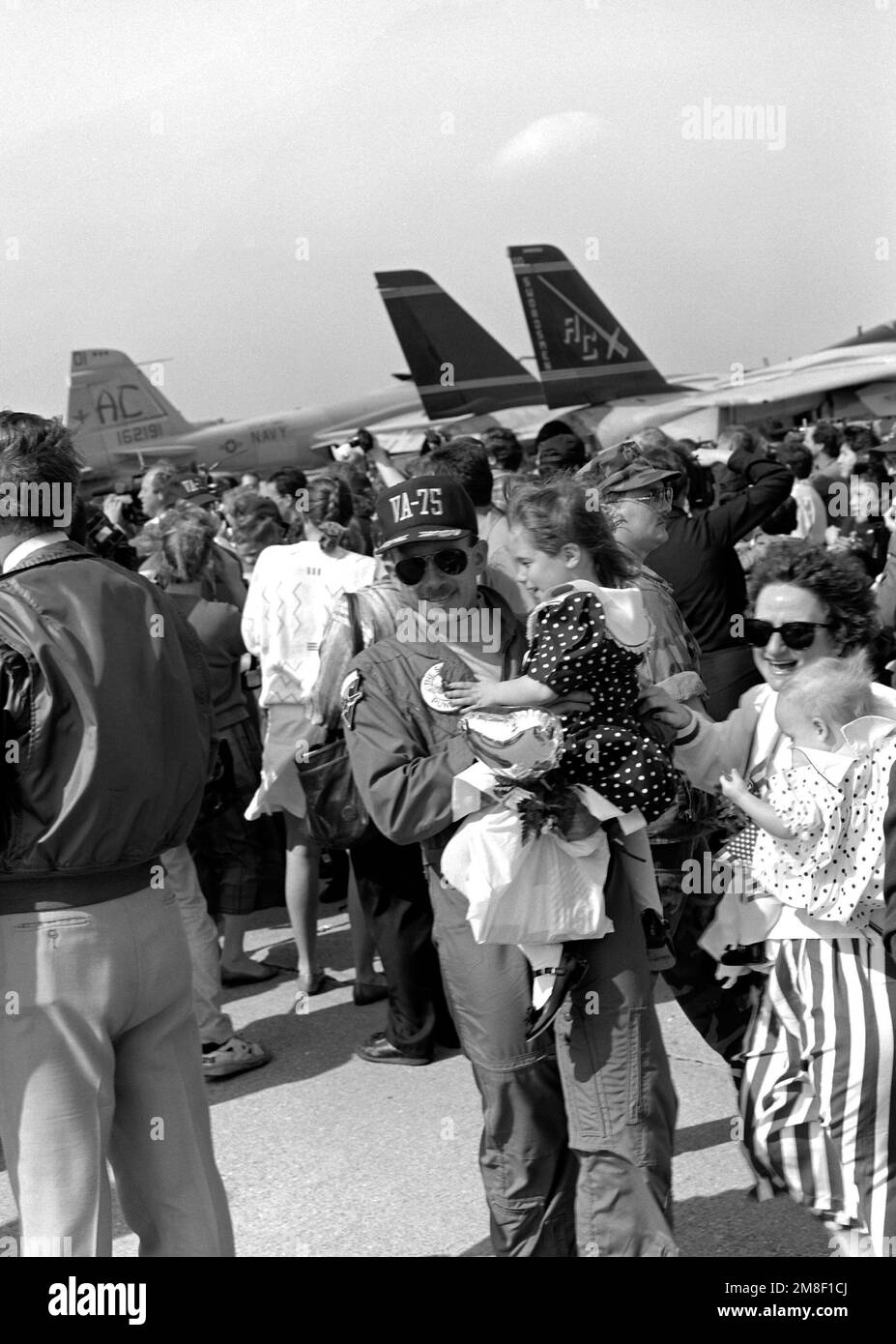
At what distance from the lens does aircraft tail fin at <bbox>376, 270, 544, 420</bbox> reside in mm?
30672

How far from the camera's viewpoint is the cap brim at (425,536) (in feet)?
10.0

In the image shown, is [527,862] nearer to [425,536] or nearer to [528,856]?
[528,856]

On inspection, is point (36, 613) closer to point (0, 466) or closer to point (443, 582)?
point (0, 466)

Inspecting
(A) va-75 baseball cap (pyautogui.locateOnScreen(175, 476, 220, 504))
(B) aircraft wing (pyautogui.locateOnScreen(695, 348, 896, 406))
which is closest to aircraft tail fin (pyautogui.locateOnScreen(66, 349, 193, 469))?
(B) aircraft wing (pyautogui.locateOnScreen(695, 348, 896, 406))

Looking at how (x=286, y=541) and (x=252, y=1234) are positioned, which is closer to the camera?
(x=252, y=1234)

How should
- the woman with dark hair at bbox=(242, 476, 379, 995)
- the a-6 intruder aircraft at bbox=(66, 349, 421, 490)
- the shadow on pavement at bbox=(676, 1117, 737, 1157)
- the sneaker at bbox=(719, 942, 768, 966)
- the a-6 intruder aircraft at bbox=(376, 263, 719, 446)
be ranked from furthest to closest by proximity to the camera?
the a-6 intruder aircraft at bbox=(66, 349, 421, 490)
the a-6 intruder aircraft at bbox=(376, 263, 719, 446)
the woman with dark hair at bbox=(242, 476, 379, 995)
the shadow on pavement at bbox=(676, 1117, 737, 1157)
the sneaker at bbox=(719, 942, 768, 966)

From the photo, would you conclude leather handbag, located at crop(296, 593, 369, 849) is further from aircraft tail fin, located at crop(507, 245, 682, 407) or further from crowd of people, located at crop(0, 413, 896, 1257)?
aircraft tail fin, located at crop(507, 245, 682, 407)

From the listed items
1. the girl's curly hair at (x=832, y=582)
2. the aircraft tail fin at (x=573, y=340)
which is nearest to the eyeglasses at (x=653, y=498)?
the girl's curly hair at (x=832, y=582)

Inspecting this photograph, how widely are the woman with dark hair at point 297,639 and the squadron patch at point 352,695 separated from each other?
6.95 feet

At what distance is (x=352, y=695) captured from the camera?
3.14 meters

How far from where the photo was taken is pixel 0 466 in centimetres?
251

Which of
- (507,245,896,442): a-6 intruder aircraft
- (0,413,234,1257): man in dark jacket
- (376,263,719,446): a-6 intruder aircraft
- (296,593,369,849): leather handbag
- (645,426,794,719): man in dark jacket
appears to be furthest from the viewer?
(376,263,719,446): a-6 intruder aircraft
